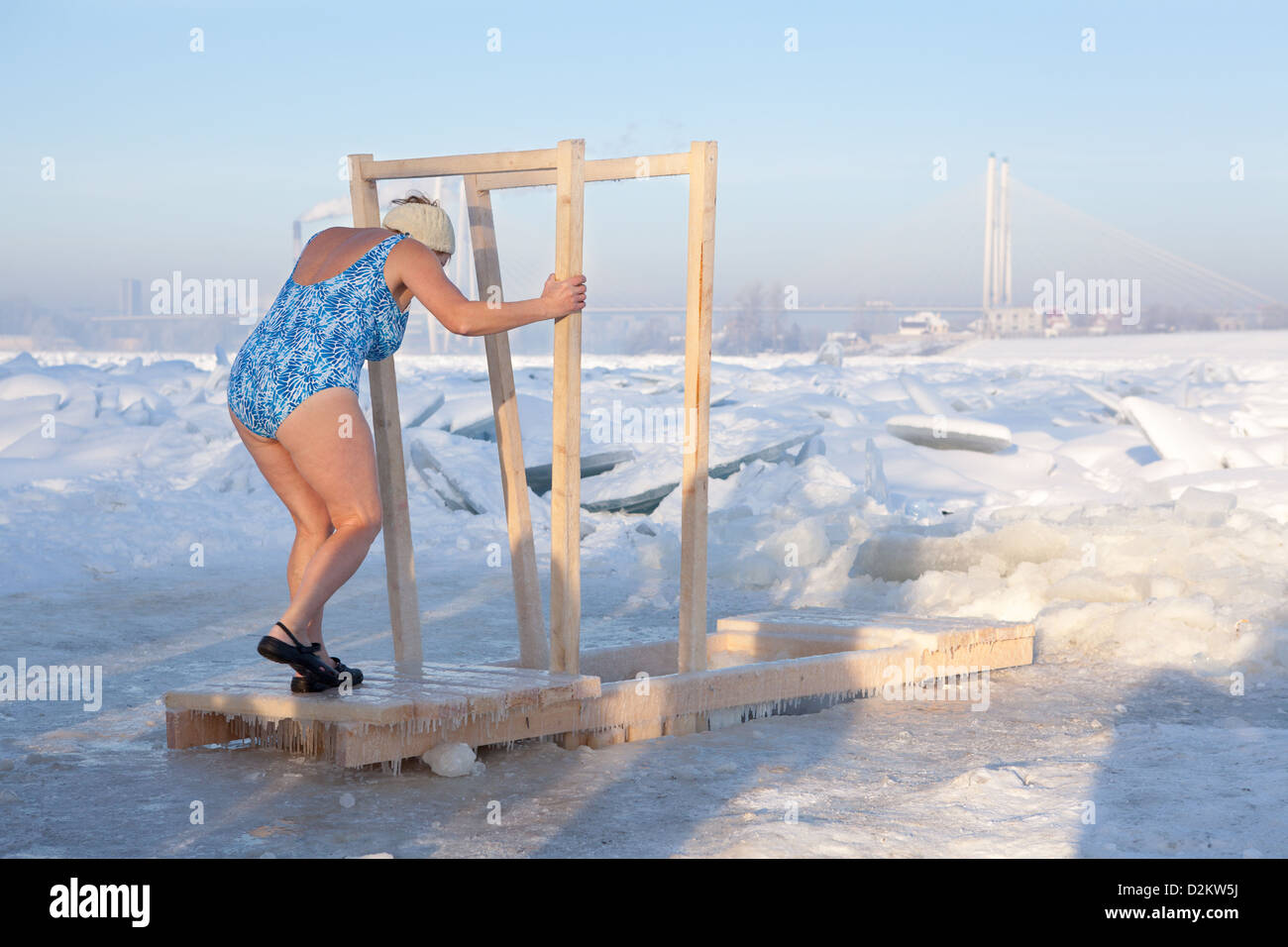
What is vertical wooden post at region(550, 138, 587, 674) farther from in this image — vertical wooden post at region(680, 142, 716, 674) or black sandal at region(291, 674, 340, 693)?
black sandal at region(291, 674, 340, 693)

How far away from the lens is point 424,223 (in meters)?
3.61

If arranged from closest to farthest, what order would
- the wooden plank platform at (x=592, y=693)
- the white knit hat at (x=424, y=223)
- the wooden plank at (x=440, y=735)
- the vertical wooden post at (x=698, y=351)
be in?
the wooden plank at (x=440, y=735), the wooden plank platform at (x=592, y=693), the white knit hat at (x=424, y=223), the vertical wooden post at (x=698, y=351)

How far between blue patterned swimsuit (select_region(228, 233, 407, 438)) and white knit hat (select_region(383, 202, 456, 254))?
10 cm

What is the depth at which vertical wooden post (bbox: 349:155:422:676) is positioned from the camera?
401 centimetres

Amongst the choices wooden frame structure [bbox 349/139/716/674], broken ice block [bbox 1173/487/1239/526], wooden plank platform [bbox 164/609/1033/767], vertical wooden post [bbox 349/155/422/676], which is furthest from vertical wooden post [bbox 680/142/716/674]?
broken ice block [bbox 1173/487/1239/526]

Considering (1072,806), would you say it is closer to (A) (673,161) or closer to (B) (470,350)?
(A) (673,161)

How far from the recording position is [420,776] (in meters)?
3.36

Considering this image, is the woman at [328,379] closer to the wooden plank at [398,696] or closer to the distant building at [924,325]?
the wooden plank at [398,696]

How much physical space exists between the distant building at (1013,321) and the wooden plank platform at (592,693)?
53.9m

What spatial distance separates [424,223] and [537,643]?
1.31 metres

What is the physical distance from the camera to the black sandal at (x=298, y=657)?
3242 mm

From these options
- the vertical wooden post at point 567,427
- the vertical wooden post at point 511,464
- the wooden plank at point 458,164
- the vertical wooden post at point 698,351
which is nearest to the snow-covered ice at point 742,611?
the vertical wooden post at point 567,427
